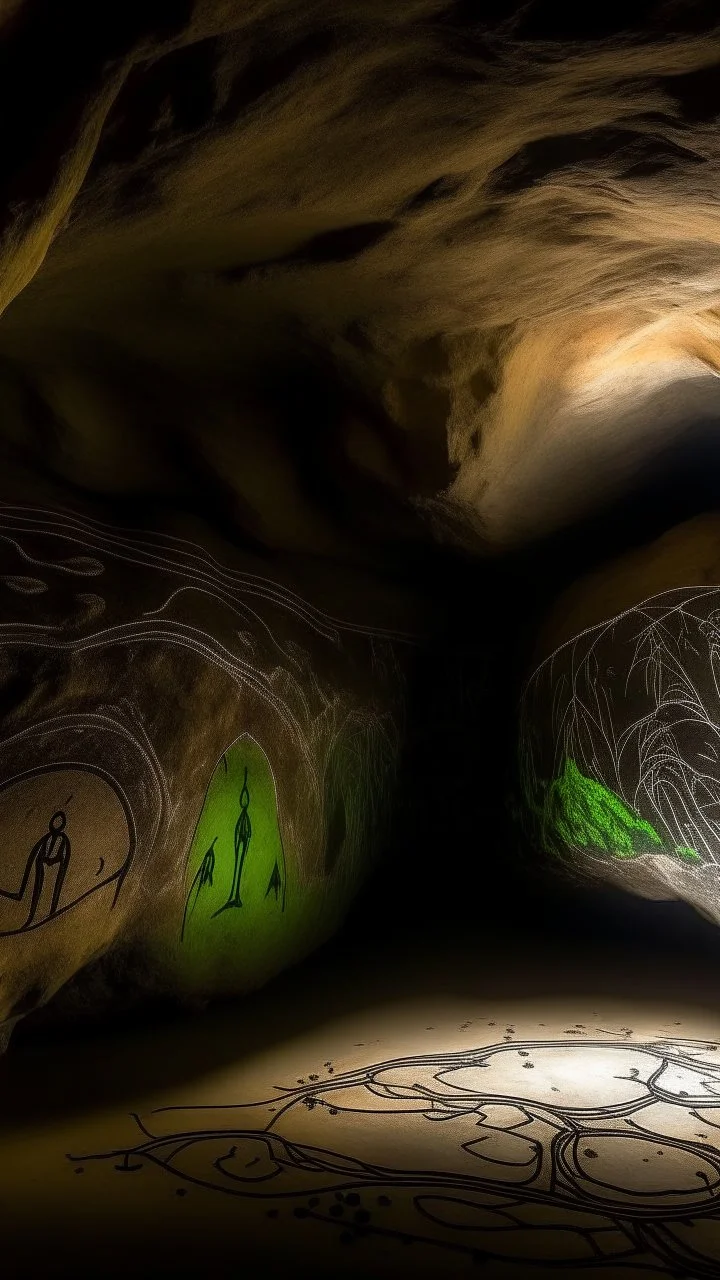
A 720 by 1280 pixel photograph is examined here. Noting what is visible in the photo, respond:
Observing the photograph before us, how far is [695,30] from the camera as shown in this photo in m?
2.42

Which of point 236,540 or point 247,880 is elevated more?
point 236,540

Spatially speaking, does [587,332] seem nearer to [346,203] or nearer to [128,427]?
[346,203]

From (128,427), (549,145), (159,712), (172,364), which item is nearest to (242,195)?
(549,145)

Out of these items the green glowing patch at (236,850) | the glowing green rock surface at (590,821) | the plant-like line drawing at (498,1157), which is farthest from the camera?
the glowing green rock surface at (590,821)

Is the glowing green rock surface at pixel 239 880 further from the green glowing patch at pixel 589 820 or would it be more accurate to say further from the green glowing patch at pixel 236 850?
the green glowing patch at pixel 589 820

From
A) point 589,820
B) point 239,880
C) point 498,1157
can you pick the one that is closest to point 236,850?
point 239,880

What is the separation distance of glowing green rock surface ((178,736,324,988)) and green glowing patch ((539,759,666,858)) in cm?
177

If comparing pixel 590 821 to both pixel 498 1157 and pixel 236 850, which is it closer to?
pixel 236 850

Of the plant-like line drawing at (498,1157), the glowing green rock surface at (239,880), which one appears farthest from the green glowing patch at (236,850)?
the plant-like line drawing at (498,1157)

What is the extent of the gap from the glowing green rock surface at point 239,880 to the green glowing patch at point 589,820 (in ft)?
5.82

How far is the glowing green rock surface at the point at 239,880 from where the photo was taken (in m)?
5.17

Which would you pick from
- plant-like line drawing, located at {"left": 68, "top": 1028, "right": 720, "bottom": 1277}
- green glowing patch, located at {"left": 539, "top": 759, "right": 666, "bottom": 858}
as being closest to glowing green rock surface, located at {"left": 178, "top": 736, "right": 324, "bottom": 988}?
plant-like line drawing, located at {"left": 68, "top": 1028, "right": 720, "bottom": 1277}

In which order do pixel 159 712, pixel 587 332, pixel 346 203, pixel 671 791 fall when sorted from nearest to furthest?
pixel 346 203 → pixel 587 332 → pixel 159 712 → pixel 671 791

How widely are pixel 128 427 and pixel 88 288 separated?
4.03 ft
